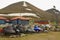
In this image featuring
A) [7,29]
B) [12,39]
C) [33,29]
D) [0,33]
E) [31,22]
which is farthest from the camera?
[31,22]

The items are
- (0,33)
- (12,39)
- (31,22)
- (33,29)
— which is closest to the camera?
(12,39)

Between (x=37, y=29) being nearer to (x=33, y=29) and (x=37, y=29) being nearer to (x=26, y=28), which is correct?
(x=33, y=29)

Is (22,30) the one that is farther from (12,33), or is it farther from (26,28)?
(12,33)

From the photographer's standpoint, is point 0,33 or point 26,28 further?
point 26,28

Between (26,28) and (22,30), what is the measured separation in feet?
2.98

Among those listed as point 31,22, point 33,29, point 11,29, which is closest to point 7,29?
point 11,29

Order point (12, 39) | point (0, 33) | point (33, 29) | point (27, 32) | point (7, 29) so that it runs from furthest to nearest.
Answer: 1. point (33, 29)
2. point (27, 32)
3. point (0, 33)
4. point (7, 29)
5. point (12, 39)

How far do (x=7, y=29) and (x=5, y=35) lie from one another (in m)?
0.92

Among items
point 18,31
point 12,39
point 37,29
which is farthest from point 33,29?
point 12,39

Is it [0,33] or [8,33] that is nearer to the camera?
[8,33]

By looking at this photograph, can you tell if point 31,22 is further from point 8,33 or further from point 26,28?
point 8,33

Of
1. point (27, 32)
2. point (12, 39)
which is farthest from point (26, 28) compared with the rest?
point (12, 39)

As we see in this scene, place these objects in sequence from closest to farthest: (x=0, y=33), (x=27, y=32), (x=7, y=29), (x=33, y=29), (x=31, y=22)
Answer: (x=7, y=29)
(x=0, y=33)
(x=27, y=32)
(x=33, y=29)
(x=31, y=22)

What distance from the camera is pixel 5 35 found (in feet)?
77.9
